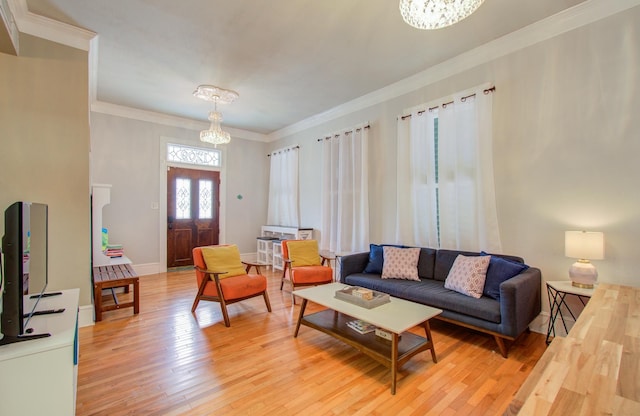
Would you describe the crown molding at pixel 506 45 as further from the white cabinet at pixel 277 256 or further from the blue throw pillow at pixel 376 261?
the white cabinet at pixel 277 256

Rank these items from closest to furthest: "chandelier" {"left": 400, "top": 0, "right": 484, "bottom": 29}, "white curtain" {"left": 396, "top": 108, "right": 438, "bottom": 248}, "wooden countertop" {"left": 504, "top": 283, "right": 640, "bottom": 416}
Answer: "wooden countertop" {"left": 504, "top": 283, "right": 640, "bottom": 416} → "chandelier" {"left": 400, "top": 0, "right": 484, "bottom": 29} → "white curtain" {"left": 396, "top": 108, "right": 438, "bottom": 248}

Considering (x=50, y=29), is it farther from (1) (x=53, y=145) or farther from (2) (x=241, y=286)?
(2) (x=241, y=286)

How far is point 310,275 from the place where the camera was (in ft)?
12.9

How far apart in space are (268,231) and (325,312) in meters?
3.91

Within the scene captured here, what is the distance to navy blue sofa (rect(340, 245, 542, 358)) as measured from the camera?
242 centimetres

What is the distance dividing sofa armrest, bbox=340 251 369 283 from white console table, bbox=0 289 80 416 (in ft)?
9.21

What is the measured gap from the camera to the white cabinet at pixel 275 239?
5.64 meters

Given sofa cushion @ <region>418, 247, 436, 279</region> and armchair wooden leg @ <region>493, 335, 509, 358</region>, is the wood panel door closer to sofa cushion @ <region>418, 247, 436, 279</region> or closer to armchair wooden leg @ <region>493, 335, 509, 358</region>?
sofa cushion @ <region>418, 247, 436, 279</region>

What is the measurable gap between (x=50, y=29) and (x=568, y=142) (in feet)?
17.0

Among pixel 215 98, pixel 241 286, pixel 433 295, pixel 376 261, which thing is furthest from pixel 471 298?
pixel 215 98

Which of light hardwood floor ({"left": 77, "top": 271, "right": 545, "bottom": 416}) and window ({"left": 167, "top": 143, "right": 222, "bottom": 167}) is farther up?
window ({"left": 167, "top": 143, "right": 222, "bottom": 167})

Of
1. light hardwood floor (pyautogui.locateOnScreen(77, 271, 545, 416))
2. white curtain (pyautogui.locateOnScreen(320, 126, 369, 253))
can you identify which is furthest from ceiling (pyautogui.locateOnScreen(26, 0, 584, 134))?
light hardwood floor (pyautogui.locateOnScreen(77, 271, 545, 416))

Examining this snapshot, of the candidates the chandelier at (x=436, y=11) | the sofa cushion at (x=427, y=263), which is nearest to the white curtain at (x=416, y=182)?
the sofa cushion at (x=427, y=263)

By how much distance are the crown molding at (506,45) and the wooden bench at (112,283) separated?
402 centimetres
